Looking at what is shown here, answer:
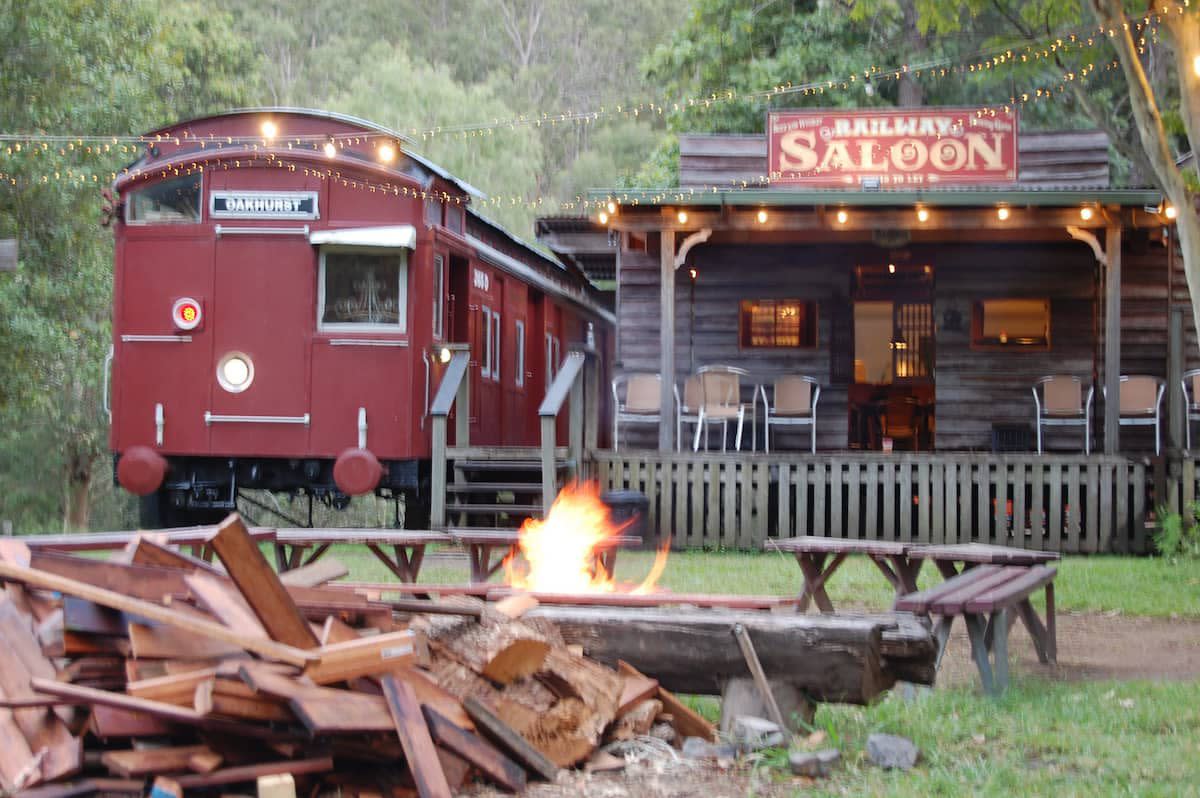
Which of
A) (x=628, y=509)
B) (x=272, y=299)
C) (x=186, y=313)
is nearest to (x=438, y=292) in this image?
(x=272, y=299)

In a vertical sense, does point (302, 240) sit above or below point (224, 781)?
above

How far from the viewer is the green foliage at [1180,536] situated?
1320 centimetres

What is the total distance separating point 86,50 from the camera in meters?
21.2

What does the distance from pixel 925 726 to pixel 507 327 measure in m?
11.7

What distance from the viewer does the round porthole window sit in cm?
1351

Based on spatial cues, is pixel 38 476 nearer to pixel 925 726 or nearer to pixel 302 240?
pixel 302 240

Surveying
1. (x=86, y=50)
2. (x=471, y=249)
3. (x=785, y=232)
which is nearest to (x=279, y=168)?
(x=471, y=249)

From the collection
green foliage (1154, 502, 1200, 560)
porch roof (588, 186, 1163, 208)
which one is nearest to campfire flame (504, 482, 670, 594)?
porch roof (588, 186, 1163, 208)

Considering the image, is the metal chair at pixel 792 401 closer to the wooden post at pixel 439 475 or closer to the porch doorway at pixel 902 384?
the porch doorway at pixel 902 384

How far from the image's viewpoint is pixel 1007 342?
651 inches

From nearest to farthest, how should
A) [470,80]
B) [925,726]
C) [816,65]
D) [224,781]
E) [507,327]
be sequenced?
[224,781] → [925,726] → [507,327] → [816,65] → [470,80]

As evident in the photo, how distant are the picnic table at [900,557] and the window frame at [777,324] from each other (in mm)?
8088

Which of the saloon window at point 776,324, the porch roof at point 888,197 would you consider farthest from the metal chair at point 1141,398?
the saloon window at point 776,324

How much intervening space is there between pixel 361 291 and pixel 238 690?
9726 mm
